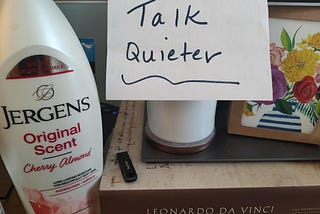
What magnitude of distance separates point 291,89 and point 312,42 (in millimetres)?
71

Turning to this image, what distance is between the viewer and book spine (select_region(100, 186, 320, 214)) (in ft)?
1.41

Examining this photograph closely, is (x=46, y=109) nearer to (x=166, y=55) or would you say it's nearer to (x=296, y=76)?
(x=166, y=55)

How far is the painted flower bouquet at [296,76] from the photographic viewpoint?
0.45m

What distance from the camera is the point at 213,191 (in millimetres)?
428

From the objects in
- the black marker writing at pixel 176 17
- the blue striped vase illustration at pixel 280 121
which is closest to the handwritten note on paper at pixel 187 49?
the black marker writing at pixel 176 17

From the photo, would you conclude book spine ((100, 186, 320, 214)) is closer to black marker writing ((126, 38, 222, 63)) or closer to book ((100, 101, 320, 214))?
book ((100, 101, 320, 214))

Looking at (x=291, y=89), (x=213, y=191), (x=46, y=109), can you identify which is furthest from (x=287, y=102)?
(x=46, y=109)

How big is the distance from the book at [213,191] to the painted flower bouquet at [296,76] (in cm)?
9

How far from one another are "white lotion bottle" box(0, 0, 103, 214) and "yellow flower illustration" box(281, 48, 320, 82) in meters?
0.27

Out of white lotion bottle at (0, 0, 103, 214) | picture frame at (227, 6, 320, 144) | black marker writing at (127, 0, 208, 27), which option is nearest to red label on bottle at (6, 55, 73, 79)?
white lotion bottle at (0, 0, 103, 214)

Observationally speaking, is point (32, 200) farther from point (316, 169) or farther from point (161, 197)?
point (316, 169)

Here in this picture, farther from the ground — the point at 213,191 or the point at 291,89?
the point at 291,89

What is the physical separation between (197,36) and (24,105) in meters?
0.21

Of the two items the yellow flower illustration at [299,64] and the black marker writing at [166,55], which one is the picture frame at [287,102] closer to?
the yellow flower illustration at [299,64]
